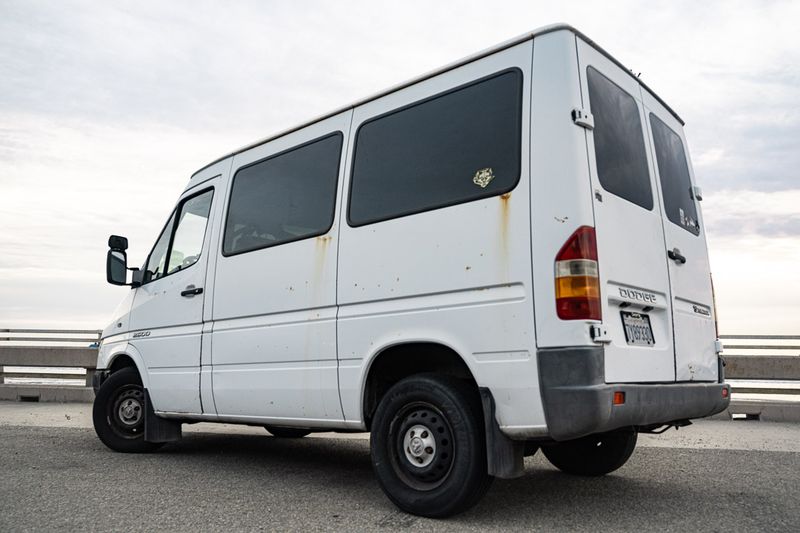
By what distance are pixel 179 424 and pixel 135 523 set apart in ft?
8.41

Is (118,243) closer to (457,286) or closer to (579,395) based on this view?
(457,286)

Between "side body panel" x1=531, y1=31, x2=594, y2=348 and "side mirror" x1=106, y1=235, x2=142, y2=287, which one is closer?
"side body panel" x1=531, y1=31, x2=594, y2=348

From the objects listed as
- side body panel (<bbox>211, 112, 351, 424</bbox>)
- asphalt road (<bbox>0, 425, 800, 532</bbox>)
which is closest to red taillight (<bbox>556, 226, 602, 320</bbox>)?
asphalt road (<bbox>0, 425, 800, 532</bbox>)

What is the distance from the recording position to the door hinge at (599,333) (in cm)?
353

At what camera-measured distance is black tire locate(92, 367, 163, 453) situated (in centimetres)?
654

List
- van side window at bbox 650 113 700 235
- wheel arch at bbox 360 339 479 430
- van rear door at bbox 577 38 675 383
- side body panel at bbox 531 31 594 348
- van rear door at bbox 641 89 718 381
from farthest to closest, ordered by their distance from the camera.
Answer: van side window at bbox 650 113 700 235, van rear door at bbox 641 89 718 381, wheel arch at bbox 360 339 479 430, van rear door at bbox 577 38 675 383, side body panel at bbox 531 31 594 348

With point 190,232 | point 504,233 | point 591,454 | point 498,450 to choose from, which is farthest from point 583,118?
point 190,232

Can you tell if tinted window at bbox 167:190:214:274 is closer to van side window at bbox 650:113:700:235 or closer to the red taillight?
the red taillight

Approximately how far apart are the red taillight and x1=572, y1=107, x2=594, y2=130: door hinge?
0.59 m

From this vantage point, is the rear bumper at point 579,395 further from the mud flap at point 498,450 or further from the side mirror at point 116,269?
the side mirror at point 116,269

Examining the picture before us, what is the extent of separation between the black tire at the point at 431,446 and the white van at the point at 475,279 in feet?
0.04

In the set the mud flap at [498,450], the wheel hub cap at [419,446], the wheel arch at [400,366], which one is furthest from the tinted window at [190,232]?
the mud flap at [498,450]

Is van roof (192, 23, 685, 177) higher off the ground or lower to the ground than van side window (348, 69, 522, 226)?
higher

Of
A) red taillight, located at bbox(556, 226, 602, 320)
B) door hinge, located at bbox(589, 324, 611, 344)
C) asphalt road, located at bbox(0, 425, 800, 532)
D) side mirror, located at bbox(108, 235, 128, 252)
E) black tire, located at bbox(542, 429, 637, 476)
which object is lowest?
asphalt road, located at bbox(0, 425, 800, 532)
